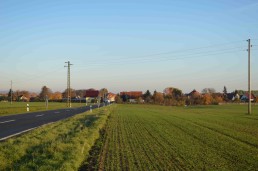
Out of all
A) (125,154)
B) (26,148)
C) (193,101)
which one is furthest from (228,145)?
(193,101)

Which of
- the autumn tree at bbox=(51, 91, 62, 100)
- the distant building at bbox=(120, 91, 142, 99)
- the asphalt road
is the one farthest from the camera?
the distant building at bbox=(120, 91, 142, 99)

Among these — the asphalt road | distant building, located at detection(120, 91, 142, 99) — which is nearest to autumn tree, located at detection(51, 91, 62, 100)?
distant building, located at detection(120, 91, 142, 99)

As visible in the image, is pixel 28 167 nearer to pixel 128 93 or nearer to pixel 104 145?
pixel 104 145

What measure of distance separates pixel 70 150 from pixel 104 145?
2488 millimetres

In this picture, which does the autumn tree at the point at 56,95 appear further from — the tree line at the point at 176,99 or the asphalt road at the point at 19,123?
the asphalt road at the point at 19,123

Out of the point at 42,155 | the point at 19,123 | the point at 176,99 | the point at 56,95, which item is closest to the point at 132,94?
the point at 56,95

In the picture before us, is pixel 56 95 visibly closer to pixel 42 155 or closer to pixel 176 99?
pixel 176 99

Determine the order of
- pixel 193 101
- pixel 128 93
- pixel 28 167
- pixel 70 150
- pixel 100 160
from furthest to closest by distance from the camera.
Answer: pixel 128 93 < pixel 193 101 < pixel 70 150 < pixel 100 160 < pixel 28 167

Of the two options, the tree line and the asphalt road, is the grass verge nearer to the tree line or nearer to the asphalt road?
the asphalt road

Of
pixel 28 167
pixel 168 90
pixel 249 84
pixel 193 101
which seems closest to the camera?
pixel 28 167

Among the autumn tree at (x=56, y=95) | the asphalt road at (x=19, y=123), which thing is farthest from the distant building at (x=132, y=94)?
the asphalt road at (x=19, y=123)

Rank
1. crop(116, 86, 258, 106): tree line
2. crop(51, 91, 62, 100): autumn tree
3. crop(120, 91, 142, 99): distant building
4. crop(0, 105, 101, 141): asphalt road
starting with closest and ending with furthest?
crop(0, 105, 101, 141): asphalt road → crop(116, 86, 258, 106): tree line → crop(51, 91, 62, 100): autumn tree → crop(120, 91, 142, 99): distant building

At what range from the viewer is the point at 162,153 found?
436 inches

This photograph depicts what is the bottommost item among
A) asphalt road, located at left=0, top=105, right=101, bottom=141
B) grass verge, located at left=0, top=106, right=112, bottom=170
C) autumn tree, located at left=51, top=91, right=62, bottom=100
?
asphalt road, located at left=0, top=105, right=101, bottom=141
